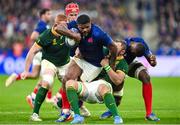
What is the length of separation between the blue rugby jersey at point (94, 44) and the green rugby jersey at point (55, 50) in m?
1.33

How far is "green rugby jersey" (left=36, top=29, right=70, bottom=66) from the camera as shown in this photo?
14067 millimetres

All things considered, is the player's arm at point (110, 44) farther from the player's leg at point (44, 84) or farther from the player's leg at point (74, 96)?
the player's leg at point (44, 84)

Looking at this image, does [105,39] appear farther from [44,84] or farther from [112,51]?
[44,84]

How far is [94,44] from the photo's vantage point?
12.7 metres

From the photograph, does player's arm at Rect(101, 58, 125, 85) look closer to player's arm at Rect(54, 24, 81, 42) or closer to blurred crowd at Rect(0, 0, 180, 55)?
player's arm at Rect(54, 24, 81, 42)

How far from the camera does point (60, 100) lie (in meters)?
14.5

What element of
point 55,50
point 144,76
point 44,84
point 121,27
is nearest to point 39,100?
point 44,84

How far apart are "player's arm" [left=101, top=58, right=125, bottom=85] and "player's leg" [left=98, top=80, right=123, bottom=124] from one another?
0.16 meters

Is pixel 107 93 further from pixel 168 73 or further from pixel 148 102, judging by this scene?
pixel 168 73

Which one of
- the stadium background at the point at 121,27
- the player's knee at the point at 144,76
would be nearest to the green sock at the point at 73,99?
the player's knee at the point at 144,76

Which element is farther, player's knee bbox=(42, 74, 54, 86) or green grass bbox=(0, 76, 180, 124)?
player's knee bbox=(42, 74, 54, 86)

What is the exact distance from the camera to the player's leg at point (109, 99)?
1223cm

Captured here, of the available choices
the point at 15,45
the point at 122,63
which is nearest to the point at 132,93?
the point at 122,63

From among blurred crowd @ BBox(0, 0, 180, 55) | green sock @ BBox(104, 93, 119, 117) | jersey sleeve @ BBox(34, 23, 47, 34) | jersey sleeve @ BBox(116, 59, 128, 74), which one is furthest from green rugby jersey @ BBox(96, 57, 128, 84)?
blurred crowd @ BBox(0, 0, 180, 55)
